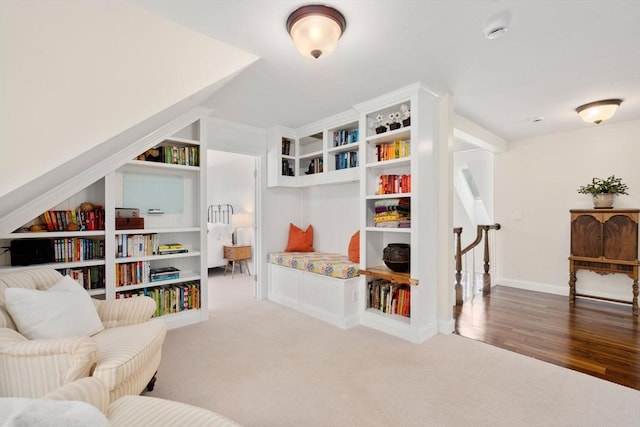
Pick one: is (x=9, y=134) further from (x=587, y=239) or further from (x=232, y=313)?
(x=587, y=239)

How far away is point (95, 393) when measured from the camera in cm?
126

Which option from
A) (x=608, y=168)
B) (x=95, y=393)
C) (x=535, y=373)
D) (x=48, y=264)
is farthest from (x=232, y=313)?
(x=608, y=168)

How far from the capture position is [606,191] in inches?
153

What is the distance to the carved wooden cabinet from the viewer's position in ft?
12.0

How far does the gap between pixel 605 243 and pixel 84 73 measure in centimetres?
564

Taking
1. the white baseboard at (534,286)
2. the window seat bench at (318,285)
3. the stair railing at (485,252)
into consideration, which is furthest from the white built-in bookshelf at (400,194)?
the white baseboard at (534,286)

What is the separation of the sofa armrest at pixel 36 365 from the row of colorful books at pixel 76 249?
1.38 metres

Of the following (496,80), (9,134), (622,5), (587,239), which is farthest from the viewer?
(587,239)

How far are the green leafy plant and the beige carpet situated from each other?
2.81m

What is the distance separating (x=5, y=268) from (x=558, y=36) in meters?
4.43

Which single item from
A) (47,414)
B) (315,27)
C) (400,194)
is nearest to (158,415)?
(47,414)

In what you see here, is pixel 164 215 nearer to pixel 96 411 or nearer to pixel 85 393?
pixel 85 393

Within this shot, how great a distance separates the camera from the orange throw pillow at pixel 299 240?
14.2 ft

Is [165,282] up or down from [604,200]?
down
